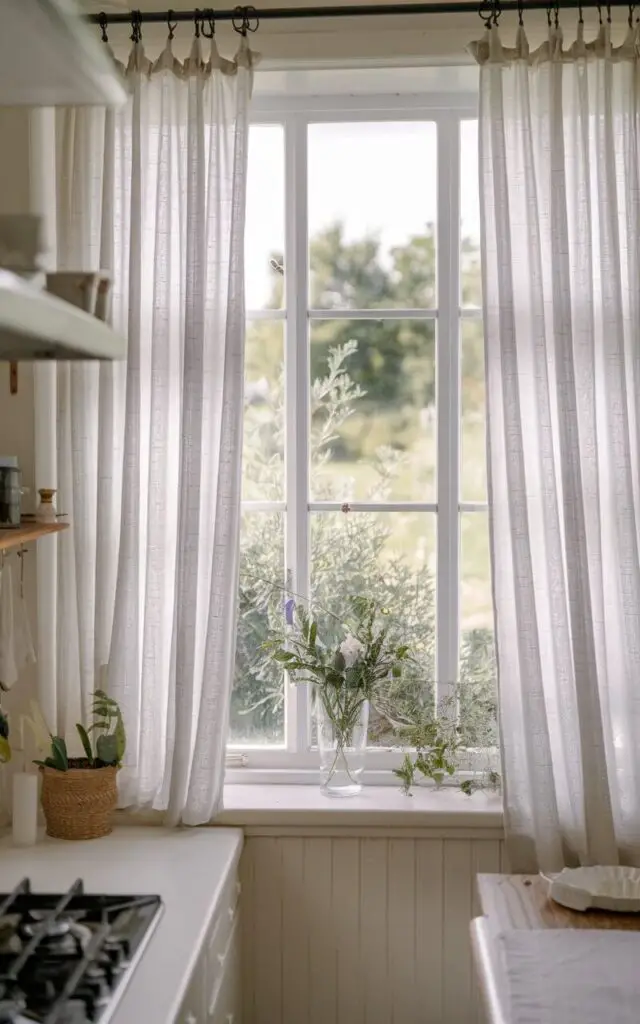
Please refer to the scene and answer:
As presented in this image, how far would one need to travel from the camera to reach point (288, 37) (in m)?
2.42

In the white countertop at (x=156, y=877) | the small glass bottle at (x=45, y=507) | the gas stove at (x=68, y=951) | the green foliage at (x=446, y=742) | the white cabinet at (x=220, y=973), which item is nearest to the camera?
the gas stove at (x=68, y=951)

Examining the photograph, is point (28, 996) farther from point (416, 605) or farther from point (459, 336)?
point (459, 336)

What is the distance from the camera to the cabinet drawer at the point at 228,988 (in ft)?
6.67

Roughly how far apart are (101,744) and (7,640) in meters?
0.30

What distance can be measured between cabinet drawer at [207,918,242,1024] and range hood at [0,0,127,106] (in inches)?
63.6

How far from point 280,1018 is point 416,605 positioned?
3.28ft

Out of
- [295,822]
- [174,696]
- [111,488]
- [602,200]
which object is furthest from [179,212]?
[295,822]

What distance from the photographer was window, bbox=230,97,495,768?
265 cm

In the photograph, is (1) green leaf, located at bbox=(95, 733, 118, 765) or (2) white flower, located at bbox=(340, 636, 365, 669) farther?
(2) white flower, located at bbox=(340, 636, 365, 669)

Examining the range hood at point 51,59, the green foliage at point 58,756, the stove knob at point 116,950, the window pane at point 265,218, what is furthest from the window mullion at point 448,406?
the range hood at point 51,59

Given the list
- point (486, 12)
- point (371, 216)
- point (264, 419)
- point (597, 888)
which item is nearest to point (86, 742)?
point (264, 419)

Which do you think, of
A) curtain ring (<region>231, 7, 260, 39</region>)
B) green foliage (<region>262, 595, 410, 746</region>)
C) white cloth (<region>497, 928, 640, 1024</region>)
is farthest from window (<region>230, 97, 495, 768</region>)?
white cloth (<region>497, 928, 640, 1024</region>)

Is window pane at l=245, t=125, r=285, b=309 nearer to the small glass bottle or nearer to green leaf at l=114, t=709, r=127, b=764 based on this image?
the small glass bottle

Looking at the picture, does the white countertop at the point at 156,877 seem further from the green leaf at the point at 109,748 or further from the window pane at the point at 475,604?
the window pane at the point at 475,604
